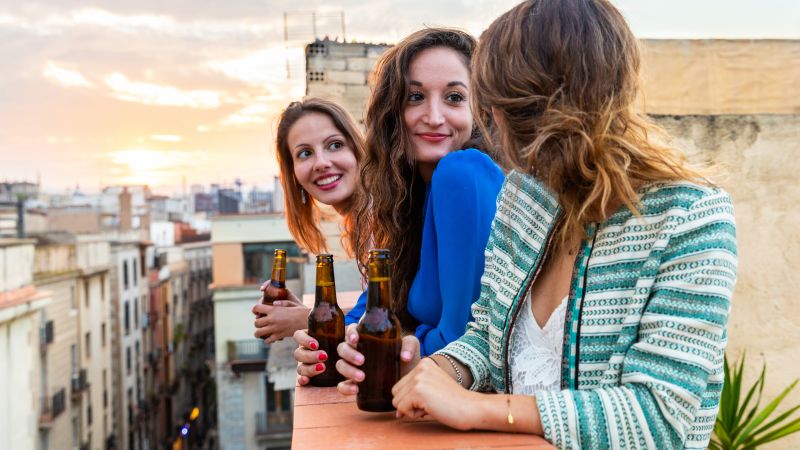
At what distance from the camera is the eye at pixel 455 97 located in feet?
7.67

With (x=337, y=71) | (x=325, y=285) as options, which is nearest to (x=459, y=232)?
(x=325, y=285)

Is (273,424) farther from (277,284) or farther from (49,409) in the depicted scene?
(277,284)

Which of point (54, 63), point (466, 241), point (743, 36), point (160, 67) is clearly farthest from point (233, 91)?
point (466, 241)

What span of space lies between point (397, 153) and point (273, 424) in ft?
67.8

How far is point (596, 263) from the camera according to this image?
1.38m

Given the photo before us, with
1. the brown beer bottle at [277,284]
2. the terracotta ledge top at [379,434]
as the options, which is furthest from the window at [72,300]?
the terracotta ledge top at [379,434]

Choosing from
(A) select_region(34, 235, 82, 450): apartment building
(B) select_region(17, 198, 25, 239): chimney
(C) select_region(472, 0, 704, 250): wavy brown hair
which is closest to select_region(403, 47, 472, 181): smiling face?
(C) select_region(472, 0, 704, 250): wavy brown hair

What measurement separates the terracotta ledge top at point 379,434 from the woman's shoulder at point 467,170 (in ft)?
2.38

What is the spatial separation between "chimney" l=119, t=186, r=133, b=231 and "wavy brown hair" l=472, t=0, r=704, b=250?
126 ft

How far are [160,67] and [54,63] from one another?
8806mm

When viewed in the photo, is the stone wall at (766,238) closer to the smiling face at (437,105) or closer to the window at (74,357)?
the smiling face at (437,105)

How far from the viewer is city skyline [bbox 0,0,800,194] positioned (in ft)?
16.9

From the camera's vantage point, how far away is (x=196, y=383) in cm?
4362

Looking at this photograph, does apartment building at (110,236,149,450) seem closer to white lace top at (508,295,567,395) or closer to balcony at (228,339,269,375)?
balcony at (228,339,269,375)
